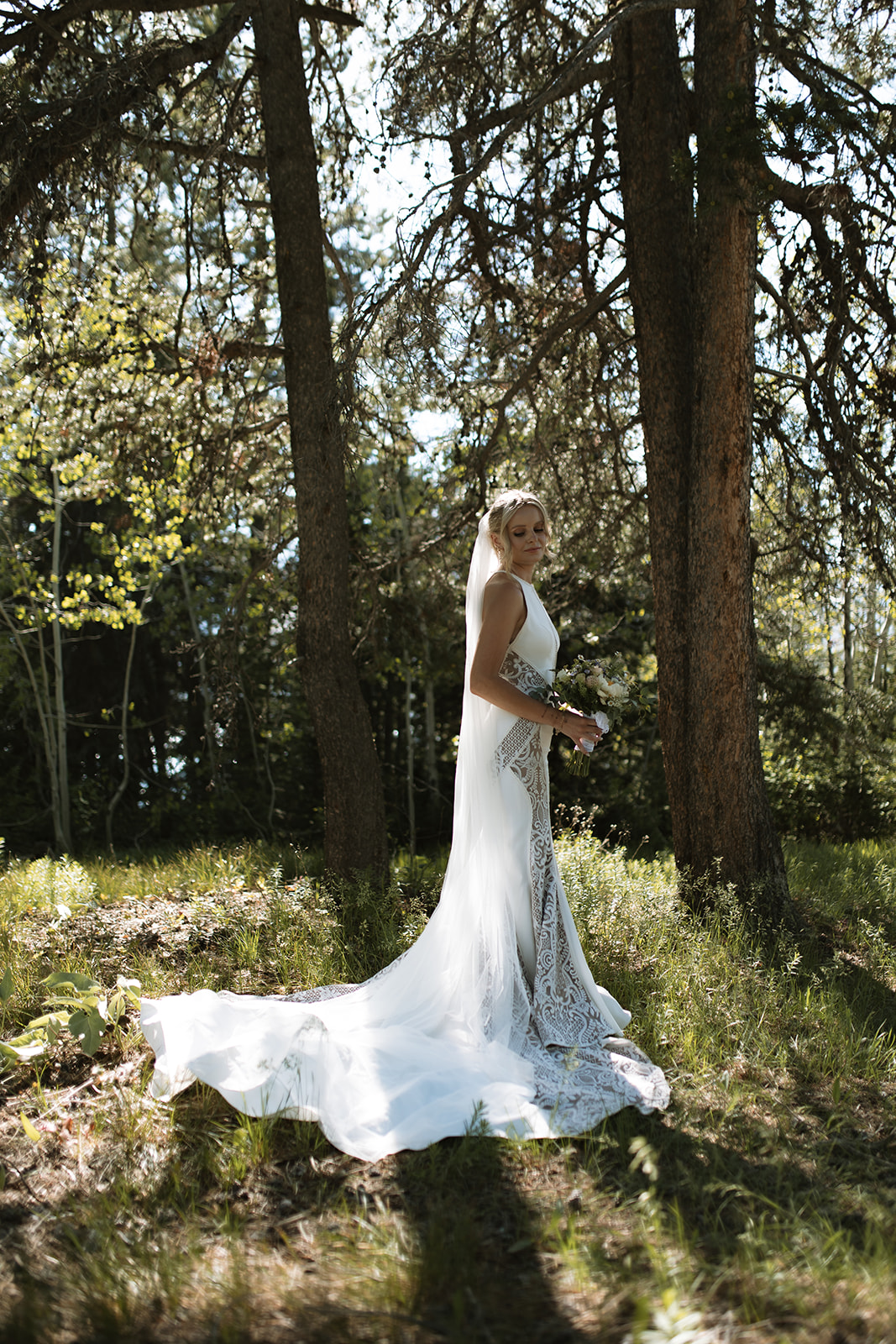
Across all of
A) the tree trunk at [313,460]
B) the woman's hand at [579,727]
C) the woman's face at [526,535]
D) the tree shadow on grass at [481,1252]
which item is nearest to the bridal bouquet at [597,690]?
the woman's hand at [579,727]

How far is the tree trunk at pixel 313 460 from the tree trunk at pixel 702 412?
2.08 meters

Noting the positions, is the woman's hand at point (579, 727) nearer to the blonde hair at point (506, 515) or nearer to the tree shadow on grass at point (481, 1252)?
the blonde hair at point (506, 515)

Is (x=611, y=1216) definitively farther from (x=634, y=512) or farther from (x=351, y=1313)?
(x=634, y=512)

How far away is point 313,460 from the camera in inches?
254

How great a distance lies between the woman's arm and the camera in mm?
4211

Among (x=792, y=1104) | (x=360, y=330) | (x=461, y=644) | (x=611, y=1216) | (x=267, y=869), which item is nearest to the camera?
(x=611, y=1216)

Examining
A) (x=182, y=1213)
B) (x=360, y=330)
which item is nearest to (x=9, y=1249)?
(x=182, y=1213)

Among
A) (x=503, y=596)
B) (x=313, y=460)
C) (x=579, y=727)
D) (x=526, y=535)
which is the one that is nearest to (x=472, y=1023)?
(x=579, y=727)

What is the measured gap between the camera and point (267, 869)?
7.47 m

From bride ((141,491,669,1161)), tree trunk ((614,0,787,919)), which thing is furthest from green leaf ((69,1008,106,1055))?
tree trunk ((614,0,787,919))

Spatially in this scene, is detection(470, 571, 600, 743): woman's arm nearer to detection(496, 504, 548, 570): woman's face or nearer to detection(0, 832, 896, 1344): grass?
detection(496, 504, 548, 570): woman's face

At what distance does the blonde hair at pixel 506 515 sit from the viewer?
14.2 ft

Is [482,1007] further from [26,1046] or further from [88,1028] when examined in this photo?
[26,1046]

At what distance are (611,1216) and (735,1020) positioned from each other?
151cm
